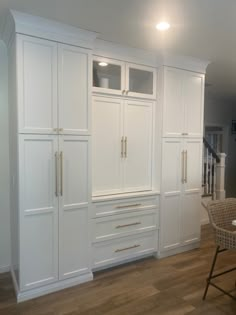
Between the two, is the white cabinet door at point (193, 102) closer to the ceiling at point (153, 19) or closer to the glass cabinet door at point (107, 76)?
the ceiling at point (153, 19)

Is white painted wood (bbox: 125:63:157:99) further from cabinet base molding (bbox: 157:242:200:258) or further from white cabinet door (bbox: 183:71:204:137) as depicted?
cabinet base molding (bbox: 157:242:200:258)

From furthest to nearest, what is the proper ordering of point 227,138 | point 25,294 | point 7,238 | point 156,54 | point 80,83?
point 227,138
point 156,54
point 7,238
point 80,83
point 25,294

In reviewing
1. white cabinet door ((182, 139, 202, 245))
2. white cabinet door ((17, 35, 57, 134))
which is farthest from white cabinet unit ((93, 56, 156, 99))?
white cabinet door ((182, 139, 202, 245))

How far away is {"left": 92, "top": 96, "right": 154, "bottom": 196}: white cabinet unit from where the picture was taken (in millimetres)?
3061

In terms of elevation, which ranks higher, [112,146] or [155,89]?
[155,89]

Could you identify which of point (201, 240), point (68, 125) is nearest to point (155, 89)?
point (68, 125)

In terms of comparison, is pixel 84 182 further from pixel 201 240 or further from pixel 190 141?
pixel 201 240

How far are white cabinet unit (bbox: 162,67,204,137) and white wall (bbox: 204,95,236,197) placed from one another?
296cm

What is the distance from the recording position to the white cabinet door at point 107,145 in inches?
119

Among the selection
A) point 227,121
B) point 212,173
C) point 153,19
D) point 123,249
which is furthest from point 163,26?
point 227,121

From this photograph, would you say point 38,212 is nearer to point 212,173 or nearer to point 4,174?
point 4,174

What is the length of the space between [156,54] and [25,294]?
2.99 meters

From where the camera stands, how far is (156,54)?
3271mm

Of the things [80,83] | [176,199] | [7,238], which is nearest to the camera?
[80,83]
